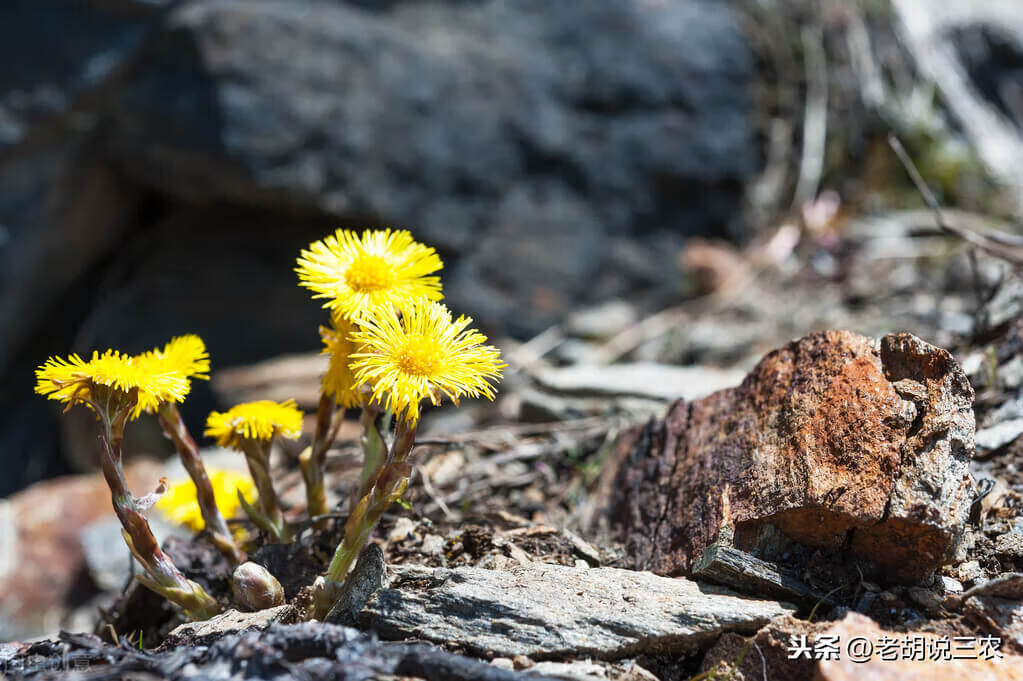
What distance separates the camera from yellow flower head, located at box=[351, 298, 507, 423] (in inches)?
60.6

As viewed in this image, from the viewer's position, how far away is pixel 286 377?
15.1ft

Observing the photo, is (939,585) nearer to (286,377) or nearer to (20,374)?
(286,377)

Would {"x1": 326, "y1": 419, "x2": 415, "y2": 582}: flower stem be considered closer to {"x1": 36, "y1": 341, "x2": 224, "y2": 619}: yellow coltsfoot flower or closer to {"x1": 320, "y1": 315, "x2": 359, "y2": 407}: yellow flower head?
{"x1": 320, "y1": 315, "x2": 359, "y2": 407}: yellow flower head

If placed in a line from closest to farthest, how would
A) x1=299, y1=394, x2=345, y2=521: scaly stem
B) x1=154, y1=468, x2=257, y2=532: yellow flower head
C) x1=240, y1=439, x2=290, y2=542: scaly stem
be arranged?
1. x1=240, y1=439, x2=290, y2=542: scaly stem
2. x1=299, y1=394, x2=345, y2=521: scaly stem
3. x1=154, y1=468, x2=257, y2=532: yellow flower head

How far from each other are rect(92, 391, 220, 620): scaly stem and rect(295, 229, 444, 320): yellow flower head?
46 cm

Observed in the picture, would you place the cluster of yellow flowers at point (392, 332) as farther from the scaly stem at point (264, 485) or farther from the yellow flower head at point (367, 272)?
the scaly stem at point (264, 485)

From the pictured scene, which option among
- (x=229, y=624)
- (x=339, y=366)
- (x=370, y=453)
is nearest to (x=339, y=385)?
(x=339, y=366)

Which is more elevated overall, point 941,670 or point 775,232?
point 775,232

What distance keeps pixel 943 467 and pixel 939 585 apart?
0.27 m

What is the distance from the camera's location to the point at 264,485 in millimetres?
1966

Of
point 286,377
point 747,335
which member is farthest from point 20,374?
point 747,335

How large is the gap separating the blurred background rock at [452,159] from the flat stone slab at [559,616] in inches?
95.3

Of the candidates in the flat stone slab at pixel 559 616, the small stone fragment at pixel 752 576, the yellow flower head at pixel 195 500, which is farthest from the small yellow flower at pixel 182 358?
the small stone fragment at pixel 752 576

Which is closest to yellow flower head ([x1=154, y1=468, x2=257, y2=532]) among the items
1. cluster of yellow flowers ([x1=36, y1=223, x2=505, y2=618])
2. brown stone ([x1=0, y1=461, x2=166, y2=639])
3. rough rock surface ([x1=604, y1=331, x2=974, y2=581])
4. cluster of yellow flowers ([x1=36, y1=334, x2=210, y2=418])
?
cluster of yellow flowers ([x1=36, y1=223, x2=505, y2=618])
